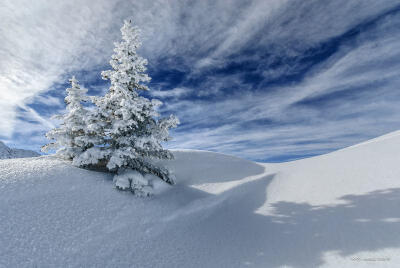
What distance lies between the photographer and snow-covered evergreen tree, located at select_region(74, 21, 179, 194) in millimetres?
9414

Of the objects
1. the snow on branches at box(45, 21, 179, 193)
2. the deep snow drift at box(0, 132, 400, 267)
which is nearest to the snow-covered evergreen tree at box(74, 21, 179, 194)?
the snow on branches at box(45, 21, 179, 193)

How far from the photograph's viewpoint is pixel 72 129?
980cm

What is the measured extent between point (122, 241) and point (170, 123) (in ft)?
19.7

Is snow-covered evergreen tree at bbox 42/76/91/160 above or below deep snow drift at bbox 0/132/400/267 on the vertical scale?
above

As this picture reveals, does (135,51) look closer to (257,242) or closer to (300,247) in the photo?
(257,242)

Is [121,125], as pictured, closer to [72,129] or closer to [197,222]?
[72,129]

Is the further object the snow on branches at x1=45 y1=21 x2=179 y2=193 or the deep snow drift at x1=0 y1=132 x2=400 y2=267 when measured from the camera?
the snow on branches at x1=45 y1=21 x2=179 y2=193

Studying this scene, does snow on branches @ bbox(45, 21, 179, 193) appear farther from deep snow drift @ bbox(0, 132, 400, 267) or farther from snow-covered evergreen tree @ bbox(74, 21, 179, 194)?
deep snow drift @ bbox(0, 132, 400, 267)

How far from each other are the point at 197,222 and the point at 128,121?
5.77 metres

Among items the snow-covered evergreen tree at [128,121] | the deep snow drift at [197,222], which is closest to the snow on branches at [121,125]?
the snow-covered evergreen tree at [128,121]

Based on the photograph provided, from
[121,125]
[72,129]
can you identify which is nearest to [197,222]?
[121,125]

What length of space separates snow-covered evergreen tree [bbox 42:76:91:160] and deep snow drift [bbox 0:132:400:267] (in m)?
1.13

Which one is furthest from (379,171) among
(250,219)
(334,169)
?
(250,219)

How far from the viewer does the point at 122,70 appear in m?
10.4
